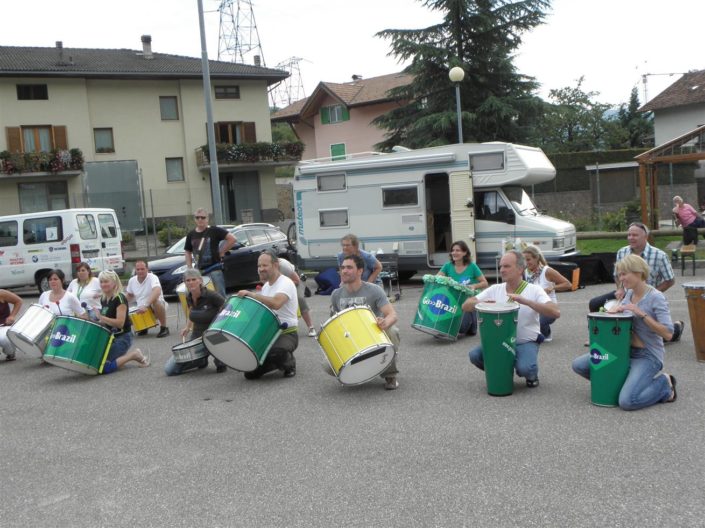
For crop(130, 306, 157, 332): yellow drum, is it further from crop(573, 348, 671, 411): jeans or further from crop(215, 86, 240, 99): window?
crop(215, 86, 240, 99): window

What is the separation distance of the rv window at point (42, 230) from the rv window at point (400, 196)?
26.7 ft

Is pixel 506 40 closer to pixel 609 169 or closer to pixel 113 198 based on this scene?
pixel 609 169

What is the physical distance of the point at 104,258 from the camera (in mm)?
19250

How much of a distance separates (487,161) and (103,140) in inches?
1118

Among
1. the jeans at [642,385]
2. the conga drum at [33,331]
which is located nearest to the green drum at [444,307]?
the jeans at [642,385]

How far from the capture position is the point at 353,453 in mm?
5430

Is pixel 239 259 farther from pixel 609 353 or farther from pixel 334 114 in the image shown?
pixel 334 114

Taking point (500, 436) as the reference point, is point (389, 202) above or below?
above

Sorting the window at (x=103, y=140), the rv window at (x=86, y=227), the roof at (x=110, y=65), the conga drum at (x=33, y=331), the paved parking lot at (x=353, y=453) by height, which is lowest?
the paved parking lot at (x=353, y=453)

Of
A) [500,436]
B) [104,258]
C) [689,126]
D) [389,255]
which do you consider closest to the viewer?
[500,436]

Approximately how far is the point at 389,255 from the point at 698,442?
1118 cm

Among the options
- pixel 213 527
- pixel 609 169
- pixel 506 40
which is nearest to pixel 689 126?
pixel 609 169

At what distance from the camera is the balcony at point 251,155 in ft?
131

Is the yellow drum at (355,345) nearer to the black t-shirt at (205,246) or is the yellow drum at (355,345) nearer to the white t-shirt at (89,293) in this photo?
the white t-shirt at (89,293)
